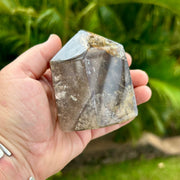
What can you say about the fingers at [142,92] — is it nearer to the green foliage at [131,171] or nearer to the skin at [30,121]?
the skin at [30,121]

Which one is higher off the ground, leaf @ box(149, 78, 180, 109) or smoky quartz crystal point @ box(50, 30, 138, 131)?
smoky quartz crystal point @ box(50, 30, 138, 131)

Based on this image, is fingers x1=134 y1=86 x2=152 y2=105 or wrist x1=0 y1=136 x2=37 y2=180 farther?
fingers x1=134 y1=86 x2=152 y2=105

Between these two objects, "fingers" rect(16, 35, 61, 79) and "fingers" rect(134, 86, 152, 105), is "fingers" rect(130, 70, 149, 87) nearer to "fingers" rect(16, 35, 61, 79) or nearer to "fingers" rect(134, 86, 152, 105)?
"fingers" rect(134, 86, 152, 105)

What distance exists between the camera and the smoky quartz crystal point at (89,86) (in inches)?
39.1

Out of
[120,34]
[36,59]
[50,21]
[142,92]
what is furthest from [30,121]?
[120,34]

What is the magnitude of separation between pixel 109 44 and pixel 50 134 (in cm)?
55

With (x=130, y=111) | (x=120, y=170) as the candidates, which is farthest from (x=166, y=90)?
(x=120, y=170)

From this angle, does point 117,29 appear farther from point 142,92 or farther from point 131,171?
point 131,171

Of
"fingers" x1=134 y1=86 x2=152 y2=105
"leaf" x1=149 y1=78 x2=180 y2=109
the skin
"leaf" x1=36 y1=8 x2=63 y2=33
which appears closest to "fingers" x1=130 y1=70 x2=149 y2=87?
"fingers" x1=134 y1=86 x2=152 y2=105

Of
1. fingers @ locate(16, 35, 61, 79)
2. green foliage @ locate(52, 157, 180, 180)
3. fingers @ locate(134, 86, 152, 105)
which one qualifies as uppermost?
fingers @ locate(16, 35, 61, 79)

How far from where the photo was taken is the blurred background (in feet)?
5.42

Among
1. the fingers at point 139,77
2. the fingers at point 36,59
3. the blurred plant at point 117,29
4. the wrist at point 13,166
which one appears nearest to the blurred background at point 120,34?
the blurred plant at point 117,29

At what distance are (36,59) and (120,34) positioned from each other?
3.15ft

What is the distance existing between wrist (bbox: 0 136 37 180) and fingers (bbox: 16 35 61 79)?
0.36 m
